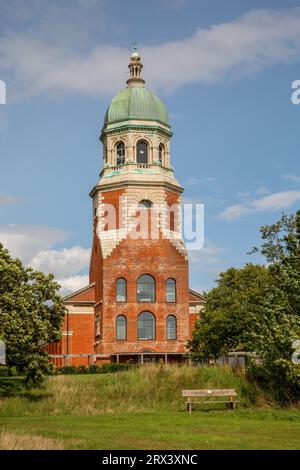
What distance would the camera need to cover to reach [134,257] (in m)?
59.1

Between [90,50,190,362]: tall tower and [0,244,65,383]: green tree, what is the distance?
2158 cm

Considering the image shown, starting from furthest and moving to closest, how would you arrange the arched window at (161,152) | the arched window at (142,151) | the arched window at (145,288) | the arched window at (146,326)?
the arched window at (161,152), the arched window at (142,151), the arched window at (145,288), the arched window at (146,326)

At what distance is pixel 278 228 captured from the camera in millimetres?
38812

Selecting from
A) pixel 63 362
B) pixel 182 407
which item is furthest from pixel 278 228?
pixel 63 362

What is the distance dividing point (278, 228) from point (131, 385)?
1350 centimetres

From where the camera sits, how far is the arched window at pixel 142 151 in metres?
62.5

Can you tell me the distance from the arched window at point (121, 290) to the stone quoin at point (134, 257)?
0.09 meters

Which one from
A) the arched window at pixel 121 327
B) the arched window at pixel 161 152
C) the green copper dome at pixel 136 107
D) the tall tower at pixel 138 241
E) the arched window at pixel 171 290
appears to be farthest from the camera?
the arched window at pixel 161 152

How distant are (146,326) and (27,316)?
27.0 m

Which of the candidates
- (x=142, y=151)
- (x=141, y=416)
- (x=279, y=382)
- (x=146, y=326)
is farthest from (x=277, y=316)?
(x=142, y=151)

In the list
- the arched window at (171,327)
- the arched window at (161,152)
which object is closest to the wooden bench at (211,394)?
the arched window at (171,327)

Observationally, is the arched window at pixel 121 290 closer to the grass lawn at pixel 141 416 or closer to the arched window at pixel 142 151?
the arched window at pixel 142 151

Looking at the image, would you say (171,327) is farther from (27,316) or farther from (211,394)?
(211,394)

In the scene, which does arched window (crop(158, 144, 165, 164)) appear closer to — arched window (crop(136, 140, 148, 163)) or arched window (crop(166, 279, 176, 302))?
arched window (crop(136, 140, 148, 163))
